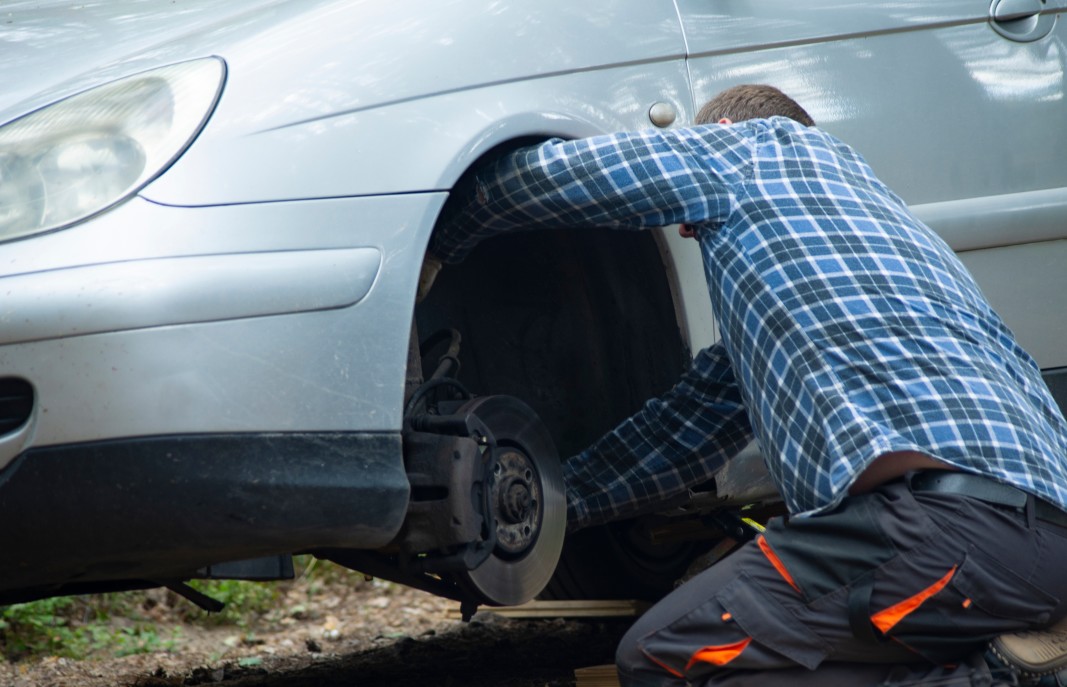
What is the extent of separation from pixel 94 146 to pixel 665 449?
1319mm

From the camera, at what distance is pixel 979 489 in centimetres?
200

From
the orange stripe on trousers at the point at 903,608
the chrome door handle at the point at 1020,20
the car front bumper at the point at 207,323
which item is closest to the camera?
the car front bumper at the point at 207,323

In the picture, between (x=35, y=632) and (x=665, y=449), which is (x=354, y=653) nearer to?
(x=35, y=632)

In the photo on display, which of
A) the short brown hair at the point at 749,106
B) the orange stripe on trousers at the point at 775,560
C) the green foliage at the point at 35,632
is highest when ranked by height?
the short brown hair at the point at 749,106

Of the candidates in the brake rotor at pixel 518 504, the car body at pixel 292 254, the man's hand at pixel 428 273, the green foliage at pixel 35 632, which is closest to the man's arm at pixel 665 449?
the car body at pixel 292 254

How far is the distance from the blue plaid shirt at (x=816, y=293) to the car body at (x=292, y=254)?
0.53 ft

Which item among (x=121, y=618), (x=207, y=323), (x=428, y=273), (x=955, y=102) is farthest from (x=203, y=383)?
(x=121, y=618)

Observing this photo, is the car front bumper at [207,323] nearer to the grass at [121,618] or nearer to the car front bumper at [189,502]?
the car front bumper at [189,502]

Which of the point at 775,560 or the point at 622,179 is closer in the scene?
the point at 775,560

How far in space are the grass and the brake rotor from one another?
2.26 metres

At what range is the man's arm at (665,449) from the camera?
2.62 m

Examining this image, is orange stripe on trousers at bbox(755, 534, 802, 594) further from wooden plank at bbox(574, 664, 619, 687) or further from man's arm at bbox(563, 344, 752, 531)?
wooden plank at bbox(574, 664, 619, 687)

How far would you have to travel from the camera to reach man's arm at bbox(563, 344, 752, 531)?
8.61ft

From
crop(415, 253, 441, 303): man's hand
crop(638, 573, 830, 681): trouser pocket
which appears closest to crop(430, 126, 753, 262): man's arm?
crop(415, 253, 441, 303): man's hand
